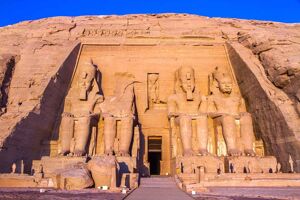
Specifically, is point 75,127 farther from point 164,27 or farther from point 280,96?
point 280,96

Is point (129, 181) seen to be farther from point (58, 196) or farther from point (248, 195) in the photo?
point (248, 195)

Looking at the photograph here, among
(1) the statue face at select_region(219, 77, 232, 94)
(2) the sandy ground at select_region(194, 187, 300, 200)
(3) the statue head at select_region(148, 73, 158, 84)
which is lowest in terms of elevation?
(2) the sandy ground at select_region(194, 187, 300, 200)

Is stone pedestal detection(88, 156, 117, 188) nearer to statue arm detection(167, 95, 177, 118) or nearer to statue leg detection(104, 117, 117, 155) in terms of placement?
statue leg detection(104, 117, 117, 155)

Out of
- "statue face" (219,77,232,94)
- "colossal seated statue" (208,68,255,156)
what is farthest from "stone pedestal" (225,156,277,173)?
"statue face" (219,77,232,94)

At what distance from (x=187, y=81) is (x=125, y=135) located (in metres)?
3.45

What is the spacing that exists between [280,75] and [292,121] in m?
1.85

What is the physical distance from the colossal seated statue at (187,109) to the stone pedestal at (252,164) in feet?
3.84

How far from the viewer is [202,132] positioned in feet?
46.9

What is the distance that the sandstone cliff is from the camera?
1284 cm

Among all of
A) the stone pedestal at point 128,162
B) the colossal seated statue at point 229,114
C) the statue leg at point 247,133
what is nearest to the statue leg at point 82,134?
the stone pedestal at point 128,162

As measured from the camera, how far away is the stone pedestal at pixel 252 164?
1301 cm

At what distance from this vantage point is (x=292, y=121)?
12.7 metres

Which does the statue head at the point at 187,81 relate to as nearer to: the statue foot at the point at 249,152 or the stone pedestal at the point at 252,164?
the statue foot at the point at 249,152

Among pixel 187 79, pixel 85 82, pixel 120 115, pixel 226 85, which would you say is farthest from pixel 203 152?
pixel 85 82
